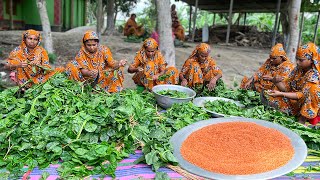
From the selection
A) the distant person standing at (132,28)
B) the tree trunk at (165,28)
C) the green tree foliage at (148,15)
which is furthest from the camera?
the green tree foliage at (148,15)

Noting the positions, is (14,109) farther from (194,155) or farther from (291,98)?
(291,98)

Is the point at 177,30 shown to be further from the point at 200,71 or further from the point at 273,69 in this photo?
the point at 273,69

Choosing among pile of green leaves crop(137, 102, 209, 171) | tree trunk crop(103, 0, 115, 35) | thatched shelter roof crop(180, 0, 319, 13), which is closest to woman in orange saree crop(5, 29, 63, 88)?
pile of green leaves crop(137, 102, 209, 171)

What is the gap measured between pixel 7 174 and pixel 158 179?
95cm

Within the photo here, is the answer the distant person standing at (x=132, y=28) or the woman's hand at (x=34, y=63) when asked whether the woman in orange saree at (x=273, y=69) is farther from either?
the distant person standing at (x=132, y=28)

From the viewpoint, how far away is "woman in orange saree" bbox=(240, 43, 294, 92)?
11.3 ft

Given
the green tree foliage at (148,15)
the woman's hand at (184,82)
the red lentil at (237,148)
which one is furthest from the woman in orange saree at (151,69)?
the green tree foliage at (148,15)

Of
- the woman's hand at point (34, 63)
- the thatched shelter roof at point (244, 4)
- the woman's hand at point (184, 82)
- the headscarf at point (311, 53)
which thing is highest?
the thatched shelter roof at point (244, 4)

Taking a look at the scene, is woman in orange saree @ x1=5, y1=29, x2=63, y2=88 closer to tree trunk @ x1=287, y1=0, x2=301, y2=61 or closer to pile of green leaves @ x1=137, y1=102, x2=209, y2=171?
pile of green leaves @ x1=137, y1=102, x2=209, y2=171

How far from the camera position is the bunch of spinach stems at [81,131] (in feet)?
6.39

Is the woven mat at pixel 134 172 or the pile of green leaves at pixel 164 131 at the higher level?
the pile of green leaves at pixel 164 131

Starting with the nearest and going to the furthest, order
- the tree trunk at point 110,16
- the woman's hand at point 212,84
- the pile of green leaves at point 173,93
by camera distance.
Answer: the pile of green leaves at point 173,93 → the woman's hand at point 212,84 → the tree trunk at point 110,16

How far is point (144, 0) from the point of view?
71.6 ft

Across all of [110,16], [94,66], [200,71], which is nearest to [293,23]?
[200,71]
